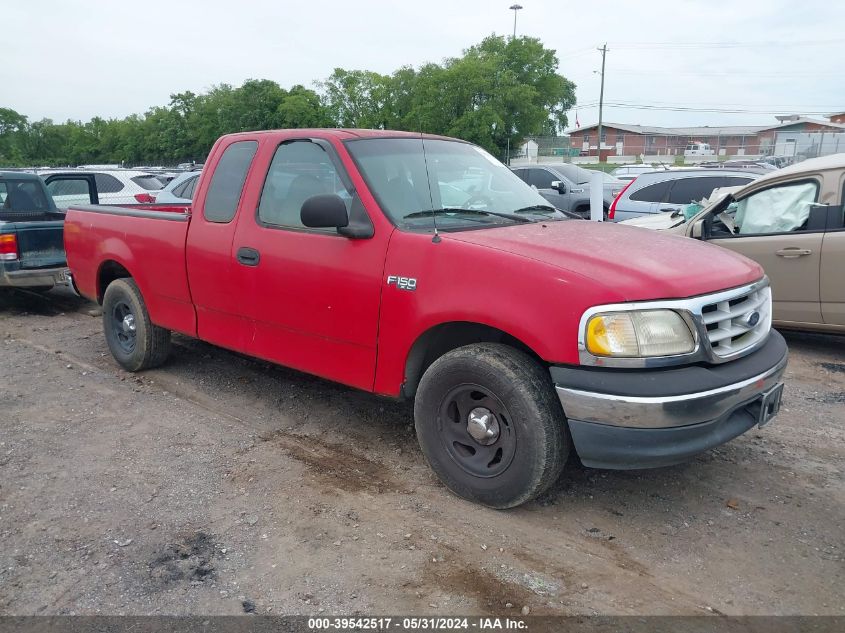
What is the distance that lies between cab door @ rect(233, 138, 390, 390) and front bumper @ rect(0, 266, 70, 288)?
4.50m

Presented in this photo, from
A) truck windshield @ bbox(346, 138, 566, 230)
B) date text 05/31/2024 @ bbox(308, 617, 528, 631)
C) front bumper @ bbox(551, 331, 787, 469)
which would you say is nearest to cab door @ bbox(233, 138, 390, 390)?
truck windshield @ bbox(346, 138, 566, 230)

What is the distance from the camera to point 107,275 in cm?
643

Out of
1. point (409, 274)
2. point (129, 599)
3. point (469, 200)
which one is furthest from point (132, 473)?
point (469, 200)

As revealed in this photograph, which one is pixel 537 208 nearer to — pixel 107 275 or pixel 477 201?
pixel 477 201

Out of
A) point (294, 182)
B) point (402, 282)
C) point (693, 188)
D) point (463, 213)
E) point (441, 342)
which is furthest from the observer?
point (693, 188)

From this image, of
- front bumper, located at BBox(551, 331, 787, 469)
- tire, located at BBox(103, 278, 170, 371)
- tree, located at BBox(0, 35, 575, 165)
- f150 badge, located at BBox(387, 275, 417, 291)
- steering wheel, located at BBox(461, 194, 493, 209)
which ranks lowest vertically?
tire, located at BBox(103, 278, 170, 371)

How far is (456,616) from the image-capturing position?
2.88 metres

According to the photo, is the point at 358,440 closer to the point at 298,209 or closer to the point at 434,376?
the point at 434,376

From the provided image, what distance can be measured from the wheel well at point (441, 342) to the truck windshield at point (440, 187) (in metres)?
0.60

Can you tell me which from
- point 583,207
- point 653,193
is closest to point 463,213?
point 653,193

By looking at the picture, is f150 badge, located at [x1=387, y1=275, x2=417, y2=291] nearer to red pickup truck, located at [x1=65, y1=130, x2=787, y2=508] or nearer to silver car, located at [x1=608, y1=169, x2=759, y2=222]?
red pickup truck, located at [x1=65, y1=130, x2=787, y2=508]

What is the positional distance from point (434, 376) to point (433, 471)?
0.63m

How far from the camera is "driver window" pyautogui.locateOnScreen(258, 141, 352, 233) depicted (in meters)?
4.41

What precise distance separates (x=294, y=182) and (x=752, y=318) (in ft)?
9.30
